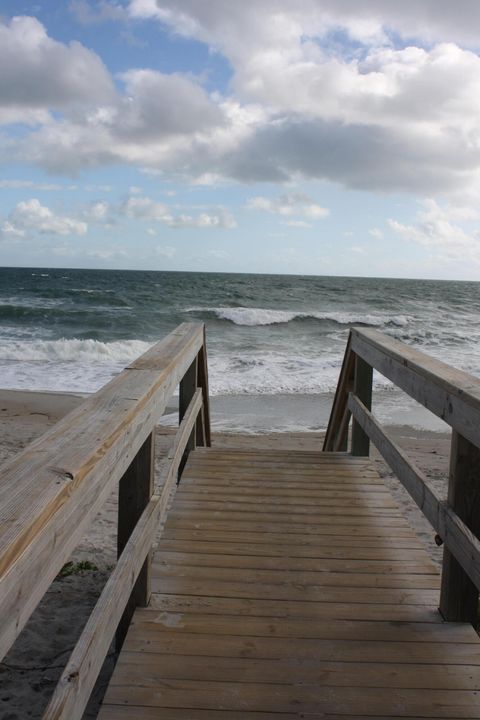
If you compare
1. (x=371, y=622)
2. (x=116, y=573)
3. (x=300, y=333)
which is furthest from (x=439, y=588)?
(x=300, y=333)

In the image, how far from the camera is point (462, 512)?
1.96m

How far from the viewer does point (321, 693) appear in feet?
5.61

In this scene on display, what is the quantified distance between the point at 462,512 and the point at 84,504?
1.32m

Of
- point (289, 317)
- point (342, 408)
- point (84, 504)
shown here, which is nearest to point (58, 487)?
point (84, 504)

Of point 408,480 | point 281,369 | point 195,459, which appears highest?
point 408,480

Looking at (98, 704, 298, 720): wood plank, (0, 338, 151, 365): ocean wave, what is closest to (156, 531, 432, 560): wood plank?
(98, 704, 298, 720): wood plank

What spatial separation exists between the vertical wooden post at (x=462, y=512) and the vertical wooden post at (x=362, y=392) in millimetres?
1936

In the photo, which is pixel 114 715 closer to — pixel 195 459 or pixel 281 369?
pixel 195 459

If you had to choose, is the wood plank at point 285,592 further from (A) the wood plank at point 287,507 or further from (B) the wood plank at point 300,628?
(A) the wood plank at point 287,507

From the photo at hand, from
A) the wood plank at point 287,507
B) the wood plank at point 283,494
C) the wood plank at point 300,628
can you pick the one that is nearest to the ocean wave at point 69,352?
the wood plank at point 283,494

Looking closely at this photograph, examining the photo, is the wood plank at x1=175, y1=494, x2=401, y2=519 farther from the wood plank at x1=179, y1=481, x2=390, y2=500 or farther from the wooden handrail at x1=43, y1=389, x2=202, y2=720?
the wooden handrail at x1=43, y1=389, x2=202, y2=720

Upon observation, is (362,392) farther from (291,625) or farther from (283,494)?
(291,625)

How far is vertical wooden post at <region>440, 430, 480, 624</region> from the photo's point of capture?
6.36ft

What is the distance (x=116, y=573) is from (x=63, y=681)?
0.43m
